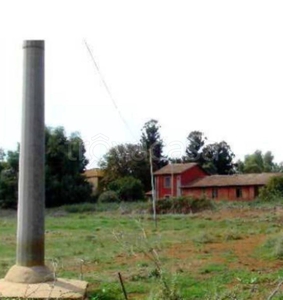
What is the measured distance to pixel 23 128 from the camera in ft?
16.3

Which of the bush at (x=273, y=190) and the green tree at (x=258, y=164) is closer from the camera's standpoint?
the bush at (x=273, y=190)

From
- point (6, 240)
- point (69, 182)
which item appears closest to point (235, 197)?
point (69, 182)

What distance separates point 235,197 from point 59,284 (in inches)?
1285

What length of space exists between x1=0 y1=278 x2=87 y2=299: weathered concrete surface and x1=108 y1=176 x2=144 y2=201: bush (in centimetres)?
2012

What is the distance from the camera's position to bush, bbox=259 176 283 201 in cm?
2866

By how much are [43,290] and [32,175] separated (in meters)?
0.95

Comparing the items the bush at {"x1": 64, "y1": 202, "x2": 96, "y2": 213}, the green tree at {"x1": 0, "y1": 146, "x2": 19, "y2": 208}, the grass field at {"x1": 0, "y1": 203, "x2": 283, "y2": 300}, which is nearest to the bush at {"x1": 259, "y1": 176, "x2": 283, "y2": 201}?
the bush at {"x1": 64, "y1": 202, "x2": 96, "y2": 213}

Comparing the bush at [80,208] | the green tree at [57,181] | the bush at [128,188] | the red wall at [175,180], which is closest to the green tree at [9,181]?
the green tree at [57,181]

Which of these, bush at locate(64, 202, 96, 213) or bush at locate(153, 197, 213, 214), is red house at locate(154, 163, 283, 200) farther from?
bush at locate(153, 197, 213, 214)

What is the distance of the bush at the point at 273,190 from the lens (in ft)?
94.0

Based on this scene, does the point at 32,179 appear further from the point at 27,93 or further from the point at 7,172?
the point at 7,172

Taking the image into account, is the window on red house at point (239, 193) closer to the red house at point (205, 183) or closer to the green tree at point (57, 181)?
the red house at point (205, 183)

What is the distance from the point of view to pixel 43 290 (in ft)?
15.0

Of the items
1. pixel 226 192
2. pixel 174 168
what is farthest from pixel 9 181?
pixel 226 192
